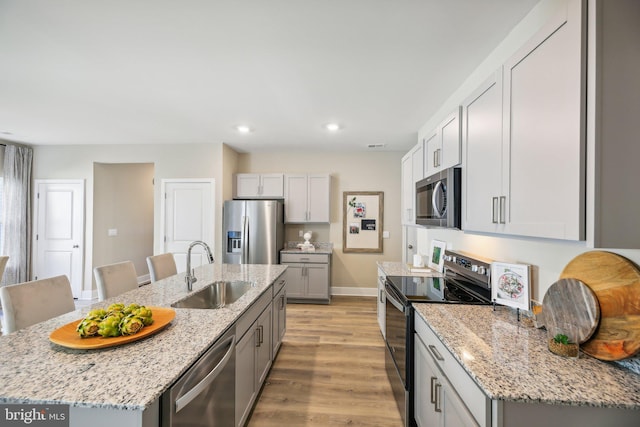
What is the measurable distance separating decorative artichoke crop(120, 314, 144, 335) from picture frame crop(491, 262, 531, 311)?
190 centimetres

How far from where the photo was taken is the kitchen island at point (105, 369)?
854mm

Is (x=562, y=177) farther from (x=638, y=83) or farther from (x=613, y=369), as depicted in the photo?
(x=613, y=369)

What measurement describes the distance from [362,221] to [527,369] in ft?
13.2

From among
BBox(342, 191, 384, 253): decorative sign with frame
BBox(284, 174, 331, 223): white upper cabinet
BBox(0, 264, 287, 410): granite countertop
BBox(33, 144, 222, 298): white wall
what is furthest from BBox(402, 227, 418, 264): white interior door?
BBox(0, 264, 287, 410): granite countertop

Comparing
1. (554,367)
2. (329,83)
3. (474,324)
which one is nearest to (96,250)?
(329,83)

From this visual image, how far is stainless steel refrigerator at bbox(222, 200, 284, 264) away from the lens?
14.5 ft

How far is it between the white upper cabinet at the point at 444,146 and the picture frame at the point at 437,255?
0.85m

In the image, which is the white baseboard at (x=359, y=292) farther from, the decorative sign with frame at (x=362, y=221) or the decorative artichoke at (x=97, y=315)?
the decorative artichoke at (x=97, y=315)

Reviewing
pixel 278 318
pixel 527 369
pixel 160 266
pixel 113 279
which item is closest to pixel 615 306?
pixel 527 369

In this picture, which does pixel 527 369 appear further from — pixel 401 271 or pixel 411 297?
pixel 401 271

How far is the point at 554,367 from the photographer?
102 cm

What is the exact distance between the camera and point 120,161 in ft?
15.2

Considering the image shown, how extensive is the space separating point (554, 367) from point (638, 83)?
1021 millimetres

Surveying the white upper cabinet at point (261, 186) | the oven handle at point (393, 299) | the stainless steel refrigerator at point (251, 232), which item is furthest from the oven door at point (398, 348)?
the white upper cabinet at point (261, 186)
